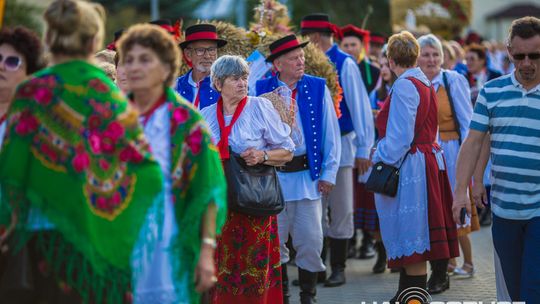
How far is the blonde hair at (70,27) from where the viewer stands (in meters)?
4.37

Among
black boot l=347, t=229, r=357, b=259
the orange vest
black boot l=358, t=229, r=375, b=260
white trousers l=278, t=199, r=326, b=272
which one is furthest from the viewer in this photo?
black boot l=347, t=229, r=357, b=259

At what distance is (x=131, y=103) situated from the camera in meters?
4.83

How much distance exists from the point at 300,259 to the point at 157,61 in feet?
11.6

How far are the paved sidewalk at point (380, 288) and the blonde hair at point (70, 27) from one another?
4.48 m

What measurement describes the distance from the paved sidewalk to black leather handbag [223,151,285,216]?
6.42ft

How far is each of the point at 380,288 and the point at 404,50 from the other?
2.38 m

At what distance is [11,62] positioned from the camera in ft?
17.4

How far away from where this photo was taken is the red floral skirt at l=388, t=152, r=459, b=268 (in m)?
7.53

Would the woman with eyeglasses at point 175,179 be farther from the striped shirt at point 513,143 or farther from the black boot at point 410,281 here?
the black boot at point 410,281

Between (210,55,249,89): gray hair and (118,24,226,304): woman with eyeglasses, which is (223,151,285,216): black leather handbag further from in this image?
(118,24,226,304): woman with eyeglasses

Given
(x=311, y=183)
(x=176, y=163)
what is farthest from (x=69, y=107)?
(x=311, y=183)

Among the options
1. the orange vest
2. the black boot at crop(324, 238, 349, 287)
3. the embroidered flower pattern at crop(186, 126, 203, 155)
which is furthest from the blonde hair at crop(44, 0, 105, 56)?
the black boot at crop(324, 238, 349, 287)

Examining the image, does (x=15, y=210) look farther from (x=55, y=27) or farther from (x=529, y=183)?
(x=529, y=183)

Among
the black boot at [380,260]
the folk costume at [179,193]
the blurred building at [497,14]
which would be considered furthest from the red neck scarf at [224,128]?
the blurred building at [497,14]
